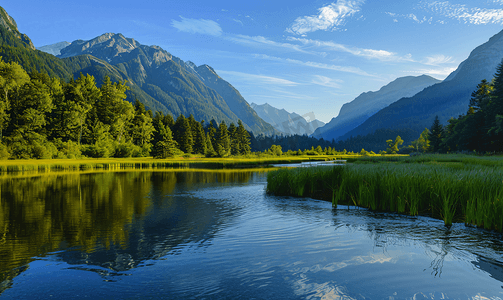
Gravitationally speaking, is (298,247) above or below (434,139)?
below

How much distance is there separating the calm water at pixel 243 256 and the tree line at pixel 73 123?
64128 mm

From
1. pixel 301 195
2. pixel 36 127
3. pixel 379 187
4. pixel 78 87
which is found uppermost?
pixel 78 87

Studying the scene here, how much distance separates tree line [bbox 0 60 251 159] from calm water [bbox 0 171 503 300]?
6413 cm

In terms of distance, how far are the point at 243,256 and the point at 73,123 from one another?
8345 cm

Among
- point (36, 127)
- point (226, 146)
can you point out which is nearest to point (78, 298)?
point (36, 127)

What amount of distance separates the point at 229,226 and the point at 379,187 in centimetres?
892

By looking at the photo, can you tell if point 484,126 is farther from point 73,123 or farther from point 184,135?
point 73,123

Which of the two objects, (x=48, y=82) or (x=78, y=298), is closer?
(x=78, y=298)

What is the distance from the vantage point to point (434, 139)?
322 feet

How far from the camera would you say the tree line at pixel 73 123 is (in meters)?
63.5

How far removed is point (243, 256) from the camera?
817 centimetres

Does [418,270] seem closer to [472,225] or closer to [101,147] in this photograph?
[472,225]

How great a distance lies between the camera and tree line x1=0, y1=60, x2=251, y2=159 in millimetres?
63469

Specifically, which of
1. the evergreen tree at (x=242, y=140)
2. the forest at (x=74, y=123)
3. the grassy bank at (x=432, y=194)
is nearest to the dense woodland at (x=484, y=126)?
the grassy bank at (x=432, y=194)
